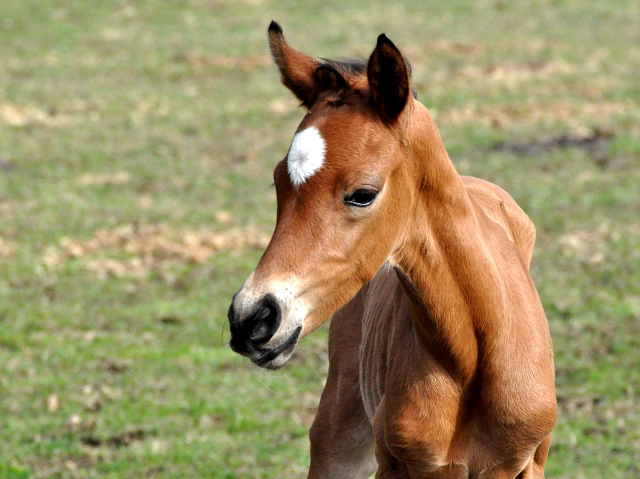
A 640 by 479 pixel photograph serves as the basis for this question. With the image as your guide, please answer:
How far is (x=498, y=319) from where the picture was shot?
9.30 ft

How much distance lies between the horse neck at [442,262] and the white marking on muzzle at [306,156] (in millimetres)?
323

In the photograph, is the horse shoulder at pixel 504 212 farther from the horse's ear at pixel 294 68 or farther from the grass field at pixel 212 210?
the grass field at pixel 212 210

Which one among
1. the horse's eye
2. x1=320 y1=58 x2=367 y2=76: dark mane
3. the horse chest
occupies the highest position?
x1=320 y1=58 x2=367 y2=76: dark mane

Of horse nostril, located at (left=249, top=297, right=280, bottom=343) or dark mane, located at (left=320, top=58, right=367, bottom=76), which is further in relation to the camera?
dark mane, located at (left=320, top=58, right=367, bottom=76)

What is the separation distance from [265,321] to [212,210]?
22.4 ft

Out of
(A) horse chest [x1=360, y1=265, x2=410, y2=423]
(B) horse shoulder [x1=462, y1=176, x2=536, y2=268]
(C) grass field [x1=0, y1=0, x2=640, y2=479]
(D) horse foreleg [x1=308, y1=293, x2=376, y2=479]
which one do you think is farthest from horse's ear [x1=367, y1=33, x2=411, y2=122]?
(D) horse foreleg [x1=308, y1=293, x2=376, y2=479]

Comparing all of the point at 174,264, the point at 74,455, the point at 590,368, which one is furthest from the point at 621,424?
the point at 174,264

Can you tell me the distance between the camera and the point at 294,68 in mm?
2785

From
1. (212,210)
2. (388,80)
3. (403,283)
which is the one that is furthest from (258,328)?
(212,210)

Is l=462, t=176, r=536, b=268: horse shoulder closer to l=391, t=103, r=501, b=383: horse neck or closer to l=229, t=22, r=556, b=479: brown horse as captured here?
l=229, t=22, r=556, b=479: brown horse

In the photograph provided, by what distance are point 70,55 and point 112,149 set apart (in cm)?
567

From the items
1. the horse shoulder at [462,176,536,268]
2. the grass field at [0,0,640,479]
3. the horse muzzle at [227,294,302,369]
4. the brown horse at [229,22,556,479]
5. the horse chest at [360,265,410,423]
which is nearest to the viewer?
the horse muzzle at [227,294,302,369]

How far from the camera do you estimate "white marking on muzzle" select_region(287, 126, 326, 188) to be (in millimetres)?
2422

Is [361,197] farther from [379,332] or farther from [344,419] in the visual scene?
[344,419]
